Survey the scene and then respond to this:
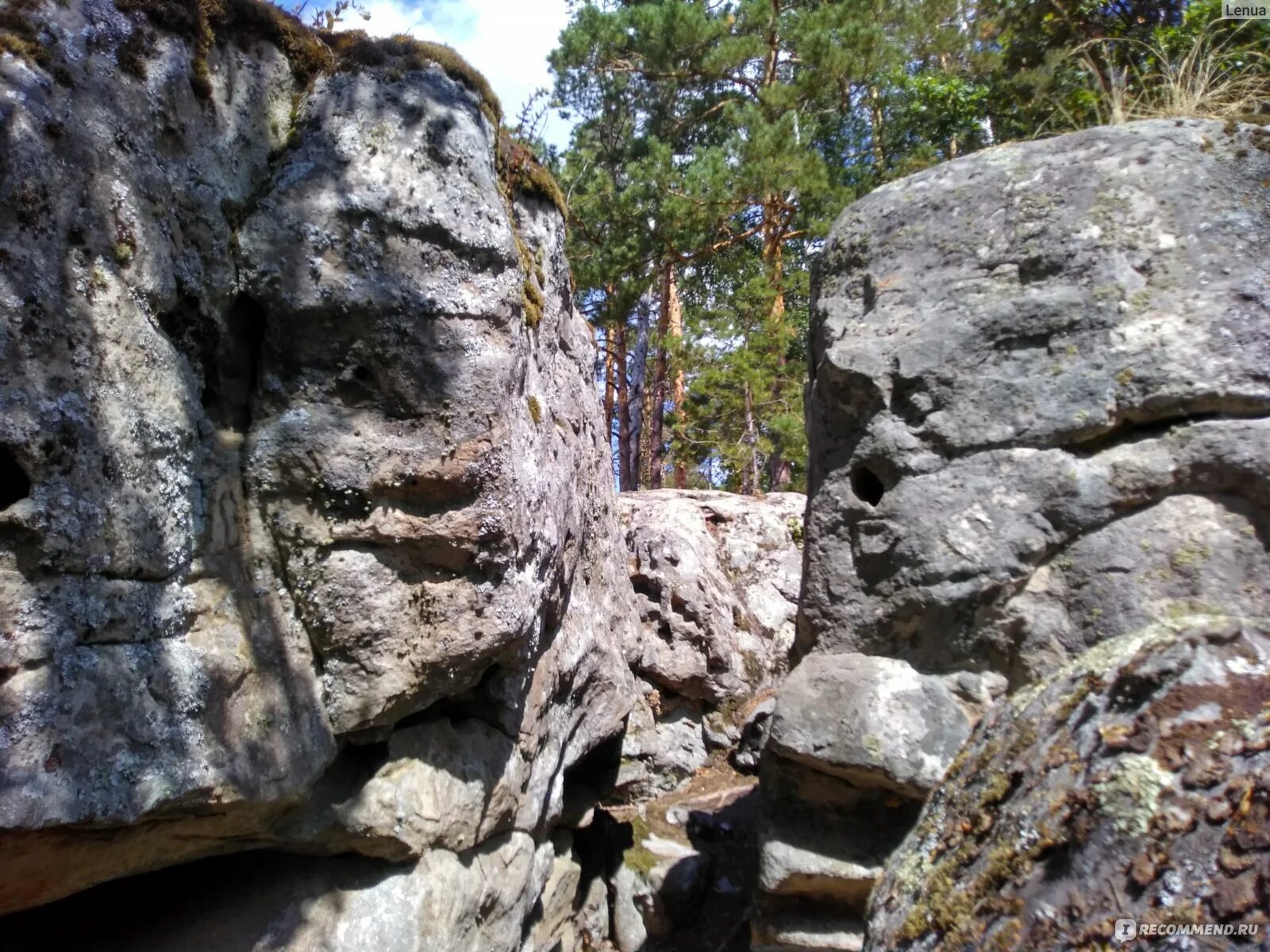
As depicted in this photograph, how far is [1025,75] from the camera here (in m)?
8.27

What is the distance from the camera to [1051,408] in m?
3.72

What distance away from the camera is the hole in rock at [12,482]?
8.07ft

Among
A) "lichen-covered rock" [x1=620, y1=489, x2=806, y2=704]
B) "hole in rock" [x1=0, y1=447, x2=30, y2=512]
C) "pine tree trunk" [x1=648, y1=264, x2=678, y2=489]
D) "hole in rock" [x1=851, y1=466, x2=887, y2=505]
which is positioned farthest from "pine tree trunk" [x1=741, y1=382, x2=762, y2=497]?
"hole in rock" [x1=0, y1=447, x2=30, y2=512]

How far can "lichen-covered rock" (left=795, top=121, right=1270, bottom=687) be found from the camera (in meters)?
3.47

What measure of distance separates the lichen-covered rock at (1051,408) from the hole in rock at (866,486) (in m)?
0.01

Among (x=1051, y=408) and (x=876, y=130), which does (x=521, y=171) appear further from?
(x=876, y=130)

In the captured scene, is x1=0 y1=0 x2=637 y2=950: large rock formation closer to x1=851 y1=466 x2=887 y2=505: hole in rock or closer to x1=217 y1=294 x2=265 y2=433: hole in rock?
x1=217 y1=294 x2=265 y2=433: hole in rock

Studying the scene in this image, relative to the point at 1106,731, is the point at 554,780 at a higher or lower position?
lower

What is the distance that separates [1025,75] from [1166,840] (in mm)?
8464

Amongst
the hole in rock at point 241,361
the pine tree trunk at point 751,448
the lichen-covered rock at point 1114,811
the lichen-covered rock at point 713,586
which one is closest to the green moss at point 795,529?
the lichen-covered rock at point 713,586

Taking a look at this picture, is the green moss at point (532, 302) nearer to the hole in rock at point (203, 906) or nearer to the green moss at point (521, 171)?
the green moss at point (521, 171)

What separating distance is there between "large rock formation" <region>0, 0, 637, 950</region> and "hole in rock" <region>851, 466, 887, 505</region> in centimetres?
134

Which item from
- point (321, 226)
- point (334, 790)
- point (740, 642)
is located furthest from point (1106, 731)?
point (740, 642)

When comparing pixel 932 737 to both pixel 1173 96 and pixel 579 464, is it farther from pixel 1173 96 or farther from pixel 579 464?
pixel 1173 96
